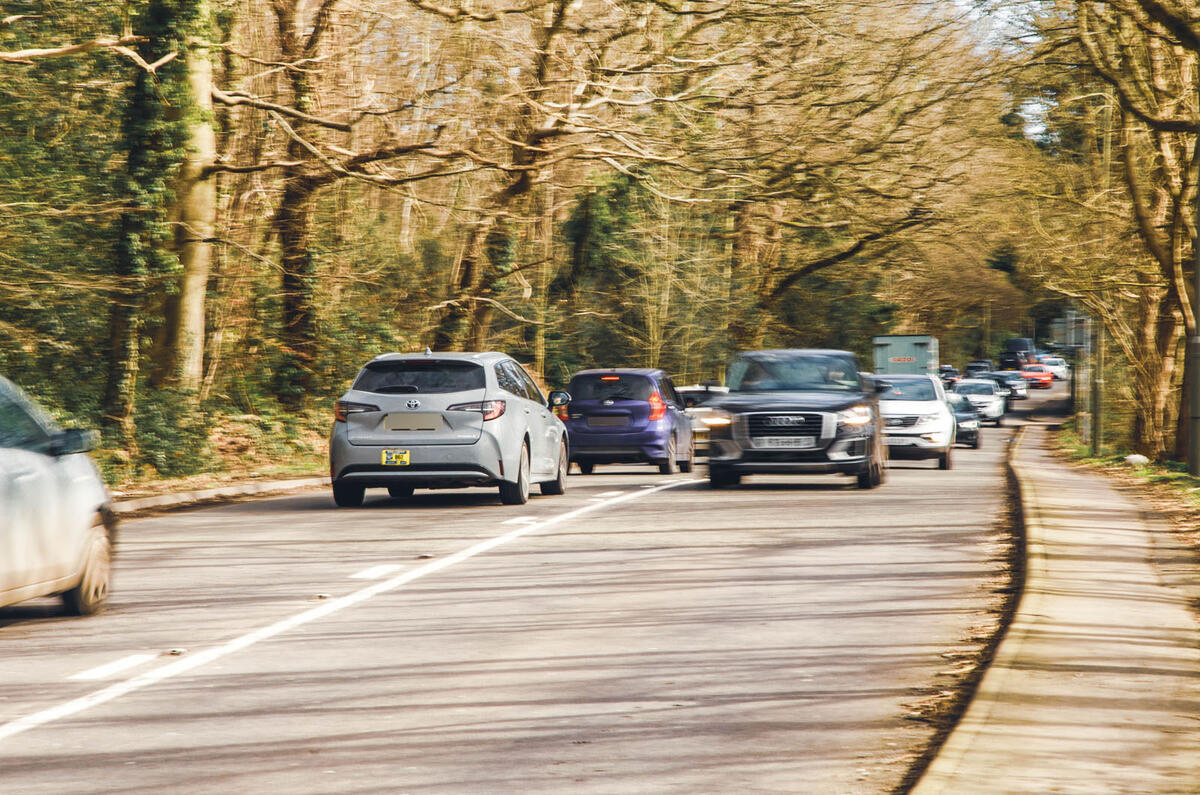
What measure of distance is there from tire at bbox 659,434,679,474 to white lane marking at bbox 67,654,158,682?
59.1 ft

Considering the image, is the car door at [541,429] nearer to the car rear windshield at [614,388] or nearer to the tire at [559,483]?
the tire at [559,483]

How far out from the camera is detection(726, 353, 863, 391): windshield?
21.1 meters

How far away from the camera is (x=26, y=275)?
21.1 m

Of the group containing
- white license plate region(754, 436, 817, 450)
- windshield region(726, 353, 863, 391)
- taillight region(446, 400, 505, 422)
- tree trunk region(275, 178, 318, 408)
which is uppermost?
tree trunk region(275, 178, 318, 408)

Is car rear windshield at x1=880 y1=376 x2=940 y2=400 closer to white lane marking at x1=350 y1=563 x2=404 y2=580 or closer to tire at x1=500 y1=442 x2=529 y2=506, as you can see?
tire at x1=500 y1=442 x2=529 y2=506

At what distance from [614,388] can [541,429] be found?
7.23 meters

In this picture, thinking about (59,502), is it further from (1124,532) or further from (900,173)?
(900,173)

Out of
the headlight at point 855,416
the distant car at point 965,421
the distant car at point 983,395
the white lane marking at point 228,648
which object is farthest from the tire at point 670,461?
the distant car at point 983,395

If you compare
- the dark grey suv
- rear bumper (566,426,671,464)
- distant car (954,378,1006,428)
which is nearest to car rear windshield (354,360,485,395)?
the dark grey suv

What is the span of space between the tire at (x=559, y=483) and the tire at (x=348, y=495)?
246cm

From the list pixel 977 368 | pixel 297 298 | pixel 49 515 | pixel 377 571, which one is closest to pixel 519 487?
pixel 377 571

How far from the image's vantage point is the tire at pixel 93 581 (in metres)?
9.41

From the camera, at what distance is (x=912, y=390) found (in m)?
30.9

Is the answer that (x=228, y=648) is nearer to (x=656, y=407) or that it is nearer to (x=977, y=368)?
(x=656, y=407)
